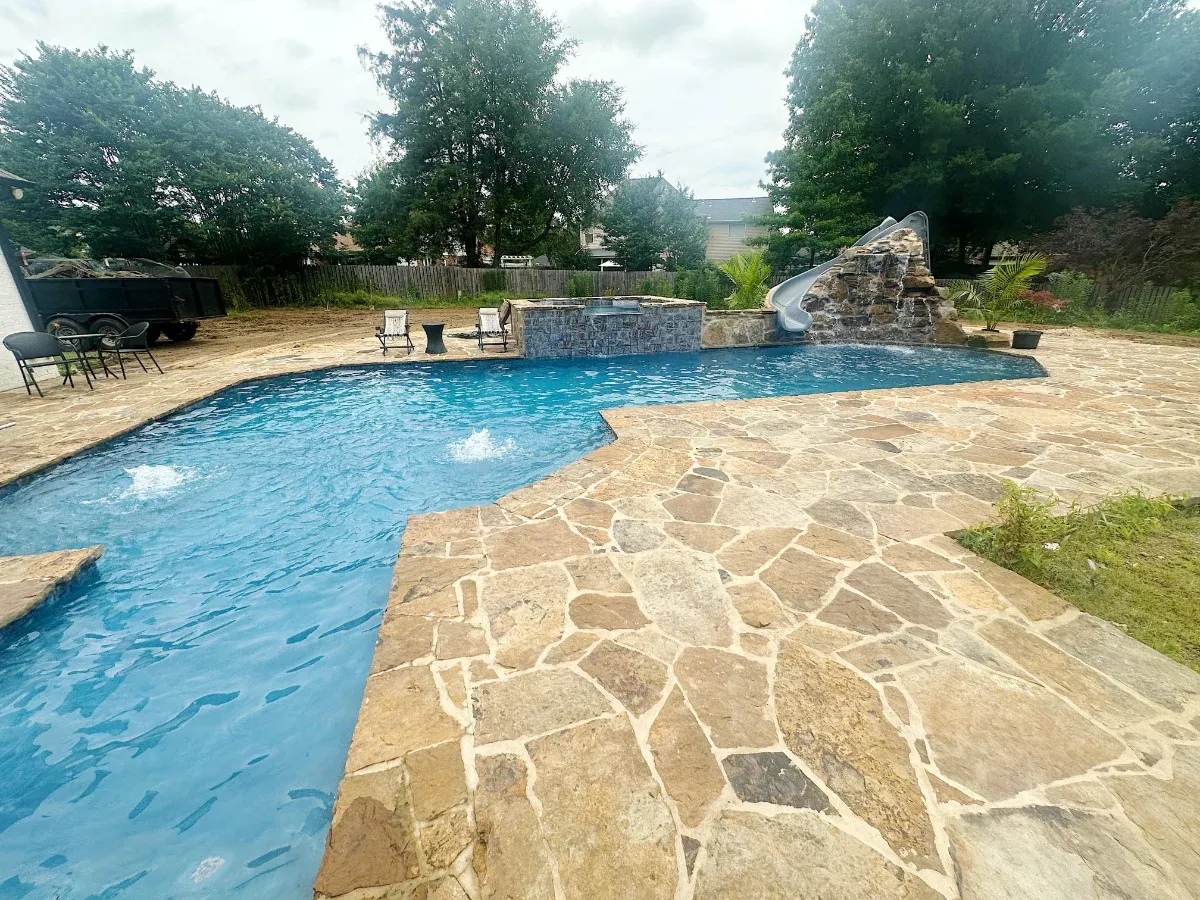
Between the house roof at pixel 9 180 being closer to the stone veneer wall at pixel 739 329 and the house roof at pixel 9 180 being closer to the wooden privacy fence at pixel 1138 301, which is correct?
the stone veneer wall at pixel 739 329

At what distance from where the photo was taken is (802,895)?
130 cm

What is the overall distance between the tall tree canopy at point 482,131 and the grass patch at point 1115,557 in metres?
22.0

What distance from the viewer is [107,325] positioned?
29.0ft

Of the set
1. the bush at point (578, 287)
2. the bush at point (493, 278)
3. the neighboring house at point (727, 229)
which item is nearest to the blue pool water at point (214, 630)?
the bush at point (578, 287)

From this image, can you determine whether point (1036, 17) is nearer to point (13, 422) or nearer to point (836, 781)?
point (836, 781)

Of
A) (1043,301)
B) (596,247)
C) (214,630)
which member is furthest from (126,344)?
(596,247)

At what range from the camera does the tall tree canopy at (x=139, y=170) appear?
14.5m

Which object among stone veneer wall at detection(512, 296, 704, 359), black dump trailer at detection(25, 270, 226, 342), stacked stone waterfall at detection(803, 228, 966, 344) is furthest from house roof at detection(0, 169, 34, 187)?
stacked stone waterfall at detection(803, 228, 966, 344)

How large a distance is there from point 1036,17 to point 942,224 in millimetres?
6837

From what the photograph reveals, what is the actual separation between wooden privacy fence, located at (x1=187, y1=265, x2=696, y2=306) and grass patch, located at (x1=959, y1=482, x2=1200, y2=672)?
16.2 meters

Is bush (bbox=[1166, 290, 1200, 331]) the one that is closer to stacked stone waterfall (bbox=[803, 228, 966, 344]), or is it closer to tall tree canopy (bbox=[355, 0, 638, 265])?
stacked stone waterfall (bbox=[803, 228, 966, 344])

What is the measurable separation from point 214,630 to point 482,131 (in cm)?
2286

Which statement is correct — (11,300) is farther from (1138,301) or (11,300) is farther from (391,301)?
(1138,301)

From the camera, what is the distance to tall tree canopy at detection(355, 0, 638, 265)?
61.3 feet
